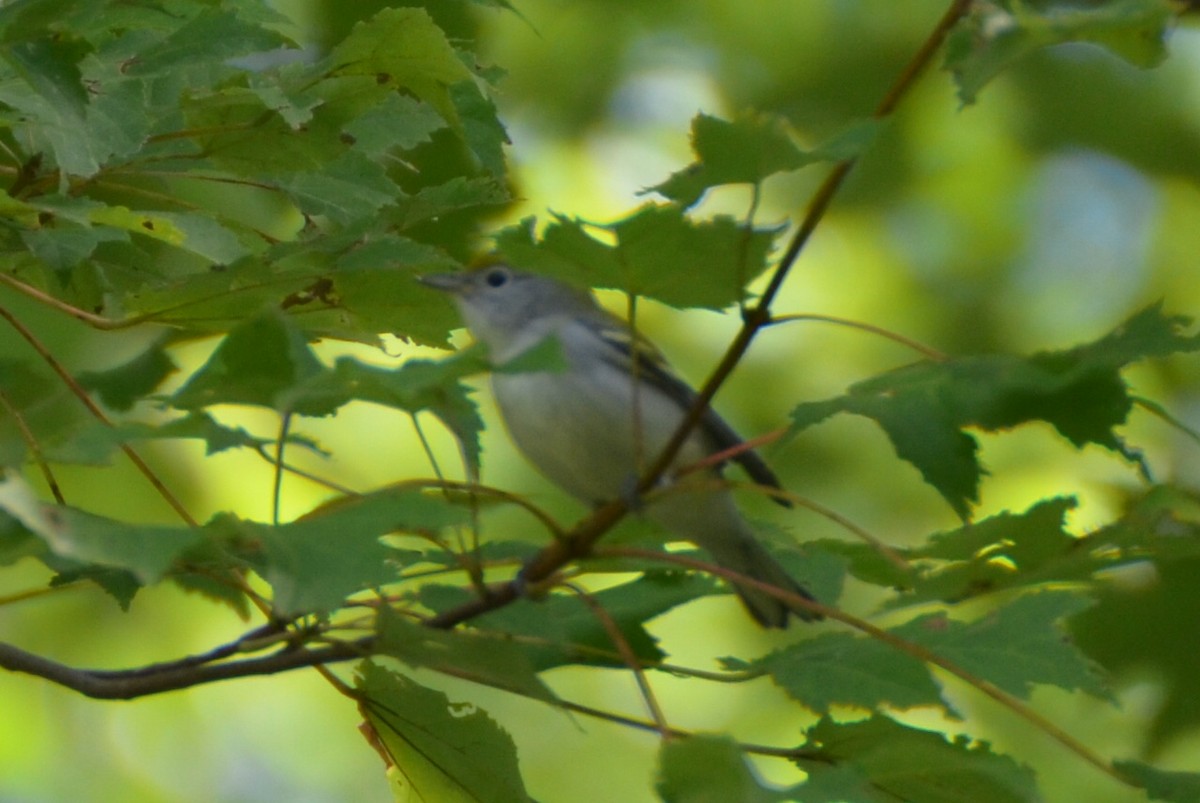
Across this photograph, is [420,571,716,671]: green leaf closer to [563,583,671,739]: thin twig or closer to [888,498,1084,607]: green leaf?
[563,583,671,739]: thin twig

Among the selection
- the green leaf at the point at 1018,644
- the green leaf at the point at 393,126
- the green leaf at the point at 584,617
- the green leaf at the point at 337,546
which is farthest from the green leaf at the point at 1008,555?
the green leaf at the point at 393,126

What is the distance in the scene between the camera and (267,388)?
1.50 meters

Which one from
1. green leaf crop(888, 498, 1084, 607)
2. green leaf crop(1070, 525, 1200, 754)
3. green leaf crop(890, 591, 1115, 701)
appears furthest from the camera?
green leaf crop(1070, 525, 1200, 754)

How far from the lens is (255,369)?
149 centimetres

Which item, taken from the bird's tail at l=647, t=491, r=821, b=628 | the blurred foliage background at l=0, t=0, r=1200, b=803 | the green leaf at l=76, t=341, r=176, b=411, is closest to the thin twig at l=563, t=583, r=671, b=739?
the green leaf at l=76, t=341, r=176, b=411

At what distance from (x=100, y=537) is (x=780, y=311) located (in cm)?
553

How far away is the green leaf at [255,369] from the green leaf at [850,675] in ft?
2.02

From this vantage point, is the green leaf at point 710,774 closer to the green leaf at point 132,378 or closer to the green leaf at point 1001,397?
the green leaf at point 1001,397

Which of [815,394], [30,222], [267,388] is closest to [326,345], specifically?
[815,394]

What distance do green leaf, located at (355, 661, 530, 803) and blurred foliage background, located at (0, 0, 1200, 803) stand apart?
111 inches

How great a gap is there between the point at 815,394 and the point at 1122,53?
5.51 metres

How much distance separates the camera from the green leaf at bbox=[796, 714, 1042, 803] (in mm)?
1473

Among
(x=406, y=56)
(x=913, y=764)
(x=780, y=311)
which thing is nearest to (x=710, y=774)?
(x=913, y=764)

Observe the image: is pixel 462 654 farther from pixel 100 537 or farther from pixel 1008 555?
pixel 1008 555
